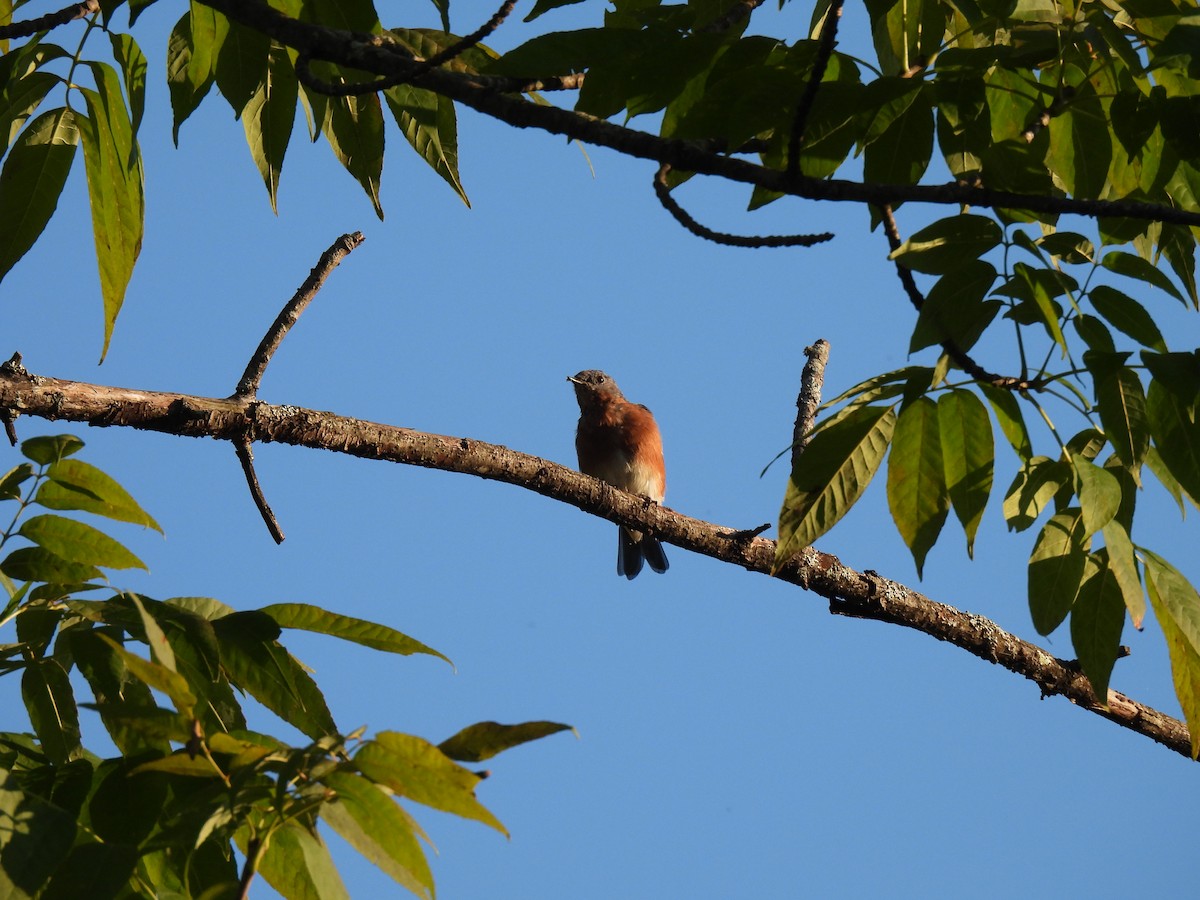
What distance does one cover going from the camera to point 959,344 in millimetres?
2426

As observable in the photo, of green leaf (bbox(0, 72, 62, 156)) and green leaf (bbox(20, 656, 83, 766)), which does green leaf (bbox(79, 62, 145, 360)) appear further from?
green leaf (bbox(20, 656, 83, 766))

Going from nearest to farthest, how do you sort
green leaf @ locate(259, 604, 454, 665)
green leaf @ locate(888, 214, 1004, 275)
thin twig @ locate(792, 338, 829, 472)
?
green leaf @ locate(259, 604, 454, 665) → green leaf @ locate(888, 214, 1004, 275) → thin twig @ locate(792, 338, 829, 472)

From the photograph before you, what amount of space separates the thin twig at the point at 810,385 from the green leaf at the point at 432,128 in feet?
6.51

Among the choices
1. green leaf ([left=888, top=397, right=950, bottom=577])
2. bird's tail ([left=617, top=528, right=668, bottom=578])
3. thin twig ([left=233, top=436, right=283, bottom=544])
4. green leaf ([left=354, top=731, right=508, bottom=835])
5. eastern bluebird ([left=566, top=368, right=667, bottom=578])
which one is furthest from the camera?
bird's tail ([left=617, top=528, right=668, bottom=578])

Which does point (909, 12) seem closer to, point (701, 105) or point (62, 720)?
point (701, 105)

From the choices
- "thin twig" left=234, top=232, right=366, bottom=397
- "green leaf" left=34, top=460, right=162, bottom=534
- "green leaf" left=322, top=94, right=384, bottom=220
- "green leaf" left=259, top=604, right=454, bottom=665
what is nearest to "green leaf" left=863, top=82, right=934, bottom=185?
"green leaf" left=322, top=94, right=384, bottom=220

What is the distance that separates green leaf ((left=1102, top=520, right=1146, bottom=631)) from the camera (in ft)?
7.11

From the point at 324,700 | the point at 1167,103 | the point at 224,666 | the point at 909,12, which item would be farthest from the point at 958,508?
the point at 224,666

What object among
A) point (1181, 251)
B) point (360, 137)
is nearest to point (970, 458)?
point (1181, 251)

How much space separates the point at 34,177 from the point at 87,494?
897 mm

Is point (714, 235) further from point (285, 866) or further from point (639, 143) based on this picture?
point (285, 866)

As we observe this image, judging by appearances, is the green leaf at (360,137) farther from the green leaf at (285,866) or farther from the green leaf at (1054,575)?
the green leaf at (1054,575)

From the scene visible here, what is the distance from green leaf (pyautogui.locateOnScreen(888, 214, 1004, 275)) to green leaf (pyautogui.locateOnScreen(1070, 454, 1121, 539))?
481 millimetres

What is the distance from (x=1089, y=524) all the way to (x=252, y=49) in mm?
1989
